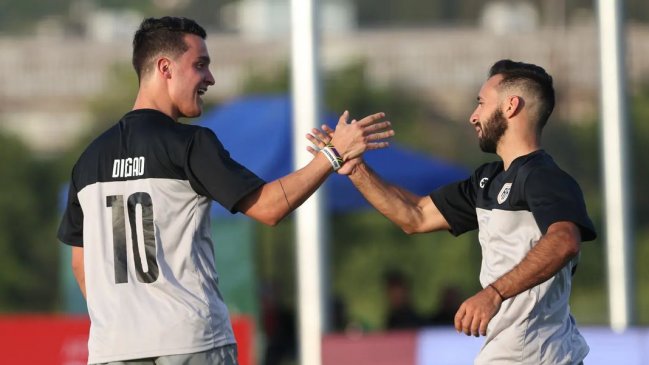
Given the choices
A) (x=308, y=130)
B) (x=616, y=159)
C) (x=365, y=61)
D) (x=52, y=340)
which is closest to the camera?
(x=616, y=159)

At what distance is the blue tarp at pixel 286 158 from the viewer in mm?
11875

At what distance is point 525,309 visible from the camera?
5.20m

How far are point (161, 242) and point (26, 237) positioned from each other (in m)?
23.3

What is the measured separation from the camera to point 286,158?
38.9 ft

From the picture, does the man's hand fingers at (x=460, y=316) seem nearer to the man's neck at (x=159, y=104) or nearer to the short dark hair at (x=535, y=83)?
the short dark hair at (x=535, y=83)

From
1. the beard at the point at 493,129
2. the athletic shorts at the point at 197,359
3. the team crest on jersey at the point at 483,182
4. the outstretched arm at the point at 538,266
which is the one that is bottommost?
the athletic shorts at the point at 197,359

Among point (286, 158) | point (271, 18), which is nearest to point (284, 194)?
point (286, 158)

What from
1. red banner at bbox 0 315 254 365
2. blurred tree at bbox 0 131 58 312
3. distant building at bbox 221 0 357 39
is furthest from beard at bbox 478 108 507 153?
distant building at bbox 221 0 357 39

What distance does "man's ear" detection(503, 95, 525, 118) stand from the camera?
537 cm

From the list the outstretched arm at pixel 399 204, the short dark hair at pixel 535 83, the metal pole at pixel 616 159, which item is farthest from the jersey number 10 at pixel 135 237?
the metal pole at pixel 616 159

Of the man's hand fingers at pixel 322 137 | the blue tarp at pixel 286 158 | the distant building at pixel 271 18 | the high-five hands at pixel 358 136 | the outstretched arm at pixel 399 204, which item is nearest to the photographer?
the high-five hands at pixel 358 136

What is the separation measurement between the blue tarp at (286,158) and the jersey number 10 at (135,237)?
657 cm

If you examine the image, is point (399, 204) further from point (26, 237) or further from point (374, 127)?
point (26, 237)

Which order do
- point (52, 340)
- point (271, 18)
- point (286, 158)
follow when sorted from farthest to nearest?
point (271, 18) < point (286, 158) < point (52, 340)
